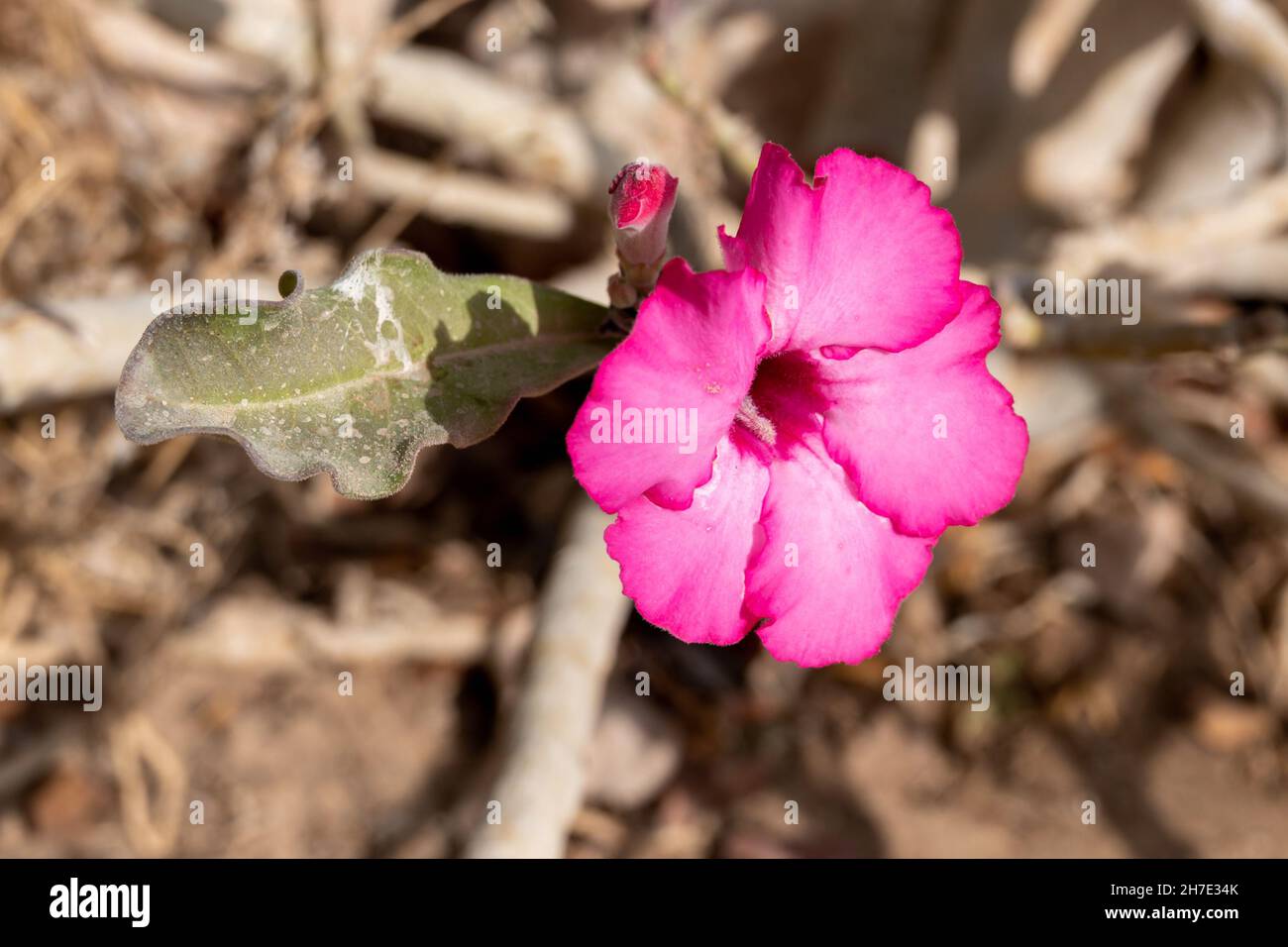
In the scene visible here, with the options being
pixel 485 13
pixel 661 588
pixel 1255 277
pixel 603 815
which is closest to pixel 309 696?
pixel 603 815

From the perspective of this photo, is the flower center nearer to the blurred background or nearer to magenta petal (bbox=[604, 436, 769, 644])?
magenta petal (bbox=[604, 436, 769, 644])

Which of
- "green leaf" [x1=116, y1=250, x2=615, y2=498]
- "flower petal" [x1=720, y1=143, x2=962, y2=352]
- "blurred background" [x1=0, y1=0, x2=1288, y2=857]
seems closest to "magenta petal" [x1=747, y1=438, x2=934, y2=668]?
"flower petal" [x1=720, y1=143, x2=962, y2=352]

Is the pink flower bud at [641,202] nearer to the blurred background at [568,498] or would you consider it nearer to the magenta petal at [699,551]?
the magenta petal at [699,551]

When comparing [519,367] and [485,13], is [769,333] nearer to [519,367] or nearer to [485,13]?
[519,367]

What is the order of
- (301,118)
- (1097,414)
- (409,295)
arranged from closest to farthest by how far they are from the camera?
(409,295)
(301,118)
(1097,414)

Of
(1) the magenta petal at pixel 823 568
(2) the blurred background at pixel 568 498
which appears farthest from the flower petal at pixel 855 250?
(2) the blurred background at pixel 568 498

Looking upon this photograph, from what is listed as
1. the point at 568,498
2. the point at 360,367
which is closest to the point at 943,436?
the point at 360,367
